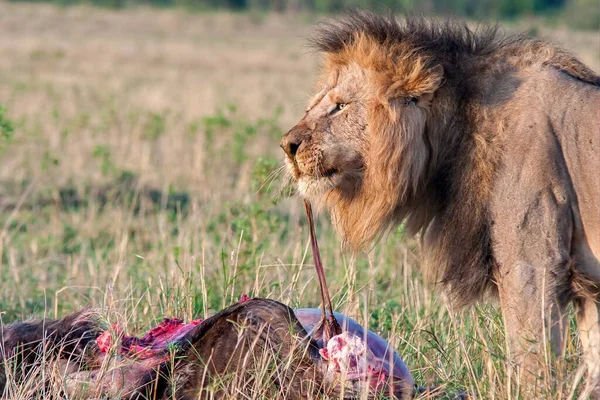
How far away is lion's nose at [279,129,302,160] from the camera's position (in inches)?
152

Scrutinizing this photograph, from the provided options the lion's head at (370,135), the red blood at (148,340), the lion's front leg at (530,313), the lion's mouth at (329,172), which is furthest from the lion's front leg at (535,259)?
the red blood at (148,340)

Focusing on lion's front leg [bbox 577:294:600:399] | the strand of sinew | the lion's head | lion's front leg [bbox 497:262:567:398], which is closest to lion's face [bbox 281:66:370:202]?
the lion's head

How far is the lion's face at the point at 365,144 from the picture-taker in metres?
3.81

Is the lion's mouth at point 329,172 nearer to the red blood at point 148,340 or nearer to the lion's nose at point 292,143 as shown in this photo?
the lion's nose at point 292,143

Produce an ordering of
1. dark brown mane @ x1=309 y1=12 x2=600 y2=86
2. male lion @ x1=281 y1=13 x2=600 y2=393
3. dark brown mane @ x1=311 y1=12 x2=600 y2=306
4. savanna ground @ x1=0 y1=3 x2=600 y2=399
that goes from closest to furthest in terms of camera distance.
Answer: male lion @ x1=281 y1=13 x2=600 y2=393 → dark brown mane @ x1=311 y1=12 x2=600 y2=306 → dark brown mane @ x1=309 y1=12 x2=600 y2=86 → savanna ground @ x1=0 y1=3 x2=600 y2=399

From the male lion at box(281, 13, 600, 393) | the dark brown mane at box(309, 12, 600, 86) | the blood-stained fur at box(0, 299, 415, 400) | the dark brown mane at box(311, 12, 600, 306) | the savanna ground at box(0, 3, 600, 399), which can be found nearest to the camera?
the blood-stained fur at box(0, 299, 415, 400)

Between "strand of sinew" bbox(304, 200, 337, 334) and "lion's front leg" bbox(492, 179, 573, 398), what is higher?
"lion's front leg" bbox(492, 179, 573, 398)

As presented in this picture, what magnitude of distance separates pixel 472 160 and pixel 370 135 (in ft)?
1.29

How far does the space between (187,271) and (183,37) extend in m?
32.8

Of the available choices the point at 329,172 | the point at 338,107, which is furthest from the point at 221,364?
the point at 338,107

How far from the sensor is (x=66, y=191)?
8.52 meters

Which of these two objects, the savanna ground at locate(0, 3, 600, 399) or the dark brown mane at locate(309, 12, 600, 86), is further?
the savanna ground at locate(0, 3, 600, 399)

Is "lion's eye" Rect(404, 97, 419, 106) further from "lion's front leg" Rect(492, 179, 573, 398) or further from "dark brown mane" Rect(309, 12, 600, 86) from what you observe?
"lion's front leg" Rect(492, 179, 573, 398)

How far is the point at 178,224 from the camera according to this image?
6.55 meters
